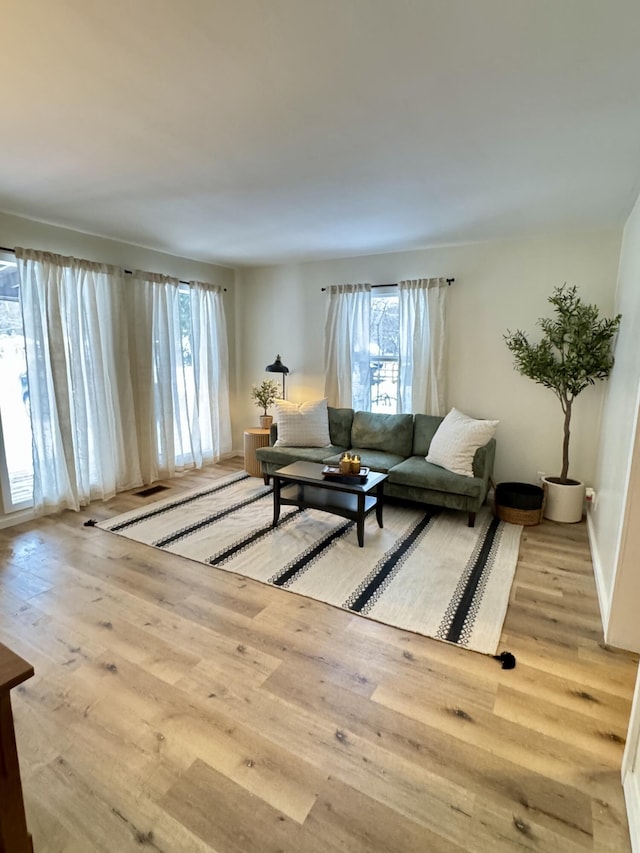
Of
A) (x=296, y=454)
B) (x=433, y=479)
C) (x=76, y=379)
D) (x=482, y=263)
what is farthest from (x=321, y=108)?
(x=76, y=379)

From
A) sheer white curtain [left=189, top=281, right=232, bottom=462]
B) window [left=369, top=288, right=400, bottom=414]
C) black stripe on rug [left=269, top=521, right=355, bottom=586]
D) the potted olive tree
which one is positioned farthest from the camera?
sheer white curtain [left=189, top=281, right=232, bottom=462]

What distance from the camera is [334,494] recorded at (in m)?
3.41

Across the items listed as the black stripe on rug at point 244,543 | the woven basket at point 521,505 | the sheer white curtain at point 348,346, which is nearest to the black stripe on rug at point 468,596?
the woven basket at point 521,505

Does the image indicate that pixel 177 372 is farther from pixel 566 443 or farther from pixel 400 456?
pixel 566 443

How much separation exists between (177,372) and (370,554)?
9.88 feet

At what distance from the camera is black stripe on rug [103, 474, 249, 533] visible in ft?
11.2

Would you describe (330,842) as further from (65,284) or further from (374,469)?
(65,284)

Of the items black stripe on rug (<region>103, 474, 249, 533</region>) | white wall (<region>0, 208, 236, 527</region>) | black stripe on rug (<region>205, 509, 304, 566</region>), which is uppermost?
white wall (<region>0, 208, 236, 527</region>)

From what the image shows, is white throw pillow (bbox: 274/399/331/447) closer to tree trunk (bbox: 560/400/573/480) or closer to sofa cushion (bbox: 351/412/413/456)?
sofa cushion (bbox: 351/412/413/456)

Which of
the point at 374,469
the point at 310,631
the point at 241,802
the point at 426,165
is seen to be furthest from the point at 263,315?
the point at 241,802

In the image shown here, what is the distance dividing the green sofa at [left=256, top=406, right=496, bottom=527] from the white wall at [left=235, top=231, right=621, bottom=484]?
36cm

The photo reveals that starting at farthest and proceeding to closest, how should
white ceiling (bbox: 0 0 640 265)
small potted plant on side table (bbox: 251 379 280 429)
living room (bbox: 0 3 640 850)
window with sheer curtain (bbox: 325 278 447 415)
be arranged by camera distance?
1. small potted plant on side table (bbox: 251 379 280 429)
2. window with sheer curtain (bbox: 325 278 447 415)
3. living room (bbox: 0 3 640 850)
4. white ceiling (bbox: 0 0 640 265)

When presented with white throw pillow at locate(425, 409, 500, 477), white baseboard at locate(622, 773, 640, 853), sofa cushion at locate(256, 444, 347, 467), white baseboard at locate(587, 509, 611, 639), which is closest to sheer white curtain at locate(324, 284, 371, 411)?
sofa cushion at locate(256, 444, 347, 467)

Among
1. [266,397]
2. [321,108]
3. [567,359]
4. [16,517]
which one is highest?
[321,108]
